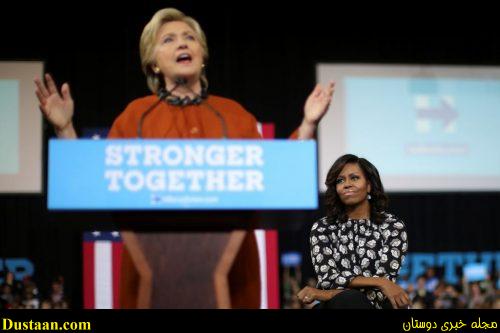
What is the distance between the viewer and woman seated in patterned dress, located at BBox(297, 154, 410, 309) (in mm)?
2047

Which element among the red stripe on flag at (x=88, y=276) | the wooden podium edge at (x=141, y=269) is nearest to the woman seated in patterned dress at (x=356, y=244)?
the wooden podium edge at (x=141, y=269)

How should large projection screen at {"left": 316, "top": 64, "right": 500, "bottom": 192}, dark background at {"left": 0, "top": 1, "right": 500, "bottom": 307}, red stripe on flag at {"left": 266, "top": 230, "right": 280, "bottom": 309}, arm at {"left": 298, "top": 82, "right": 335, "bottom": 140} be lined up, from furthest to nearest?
large projection screen at {"left": 316, "top": 64, "right": 500, "bottom": 192}
dark background at {"left": 0, "top": 1, "right": 500, "bottom": 307}
red stripe on flag at {"left": 266, "top": 230, "right": 280, "bottom": 309}
arm at {"left": 298, "top": 82, "right": 335, "bottom": 140}

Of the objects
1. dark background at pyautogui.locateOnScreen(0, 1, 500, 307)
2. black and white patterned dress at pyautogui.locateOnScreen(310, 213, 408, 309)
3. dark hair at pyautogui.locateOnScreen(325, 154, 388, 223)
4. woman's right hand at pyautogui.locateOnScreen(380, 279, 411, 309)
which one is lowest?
woman's right hand at pyautogui.locateOnScreen(380, 279, 411, 309)

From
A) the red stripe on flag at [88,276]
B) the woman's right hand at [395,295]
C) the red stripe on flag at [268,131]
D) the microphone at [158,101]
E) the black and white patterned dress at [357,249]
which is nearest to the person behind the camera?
the woman's right hand at [395,295]

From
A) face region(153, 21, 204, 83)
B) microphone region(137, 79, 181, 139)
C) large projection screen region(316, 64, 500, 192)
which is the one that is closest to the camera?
microphone region(137, 79, 181, 139)

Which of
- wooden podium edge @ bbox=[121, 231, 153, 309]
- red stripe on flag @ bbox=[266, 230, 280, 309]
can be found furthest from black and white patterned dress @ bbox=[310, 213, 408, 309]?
red stripe on flag @ bbox=[266, 230, 280, 309]

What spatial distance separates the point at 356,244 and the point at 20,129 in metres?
3.47

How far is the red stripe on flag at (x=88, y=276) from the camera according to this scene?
15.9 ft

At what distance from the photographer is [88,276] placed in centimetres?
493

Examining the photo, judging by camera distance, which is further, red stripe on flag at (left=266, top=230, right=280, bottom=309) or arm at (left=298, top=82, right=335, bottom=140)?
red stripe on flag at (left=266, top=230, right=280, bottom=309)

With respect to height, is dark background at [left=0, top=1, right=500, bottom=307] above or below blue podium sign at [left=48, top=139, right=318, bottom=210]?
above

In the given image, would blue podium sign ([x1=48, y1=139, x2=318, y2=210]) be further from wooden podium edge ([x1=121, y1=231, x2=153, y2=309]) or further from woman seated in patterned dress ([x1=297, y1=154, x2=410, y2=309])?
woman seated in patterned dress ([x1=297, y1=154, x2=410, y2=309])

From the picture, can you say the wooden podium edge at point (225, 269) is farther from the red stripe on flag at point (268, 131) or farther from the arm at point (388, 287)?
the red stripe on flag at point (268, 131)

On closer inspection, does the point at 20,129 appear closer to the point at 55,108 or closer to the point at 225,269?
the point at 55,108
